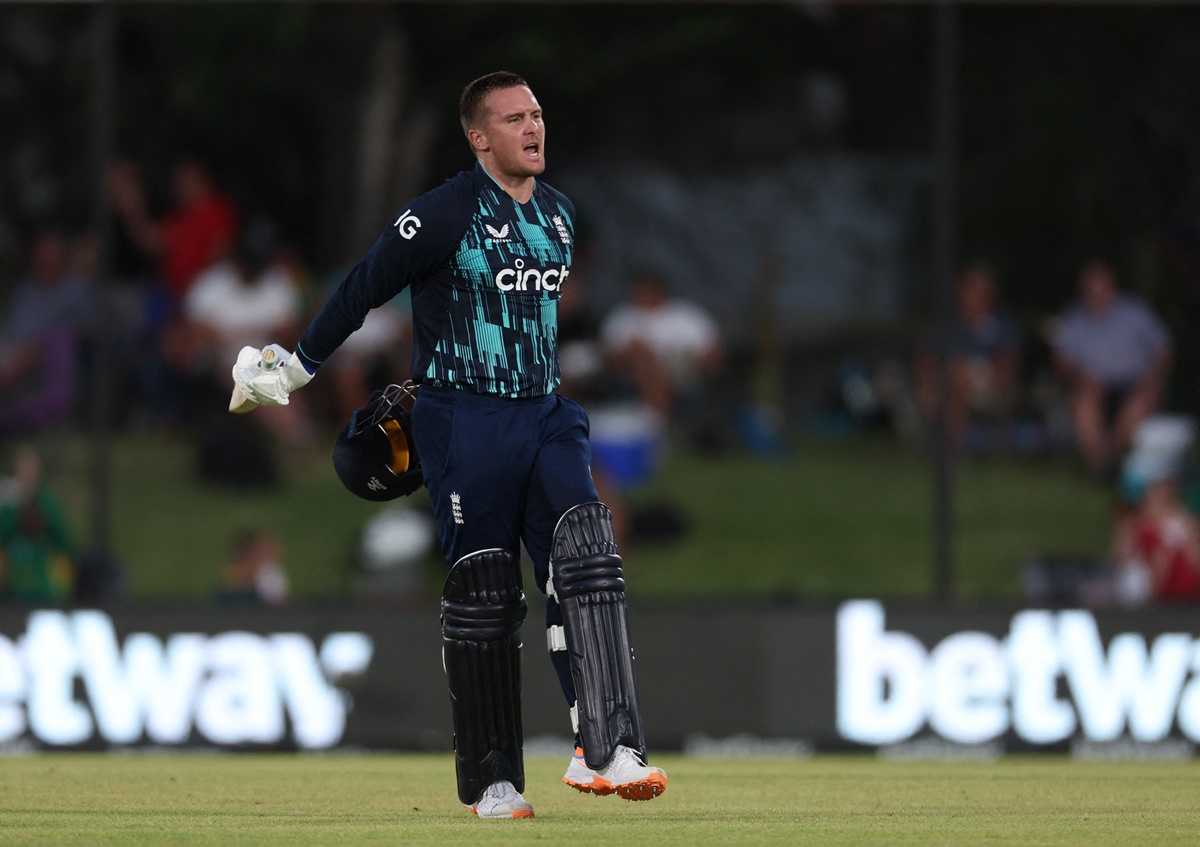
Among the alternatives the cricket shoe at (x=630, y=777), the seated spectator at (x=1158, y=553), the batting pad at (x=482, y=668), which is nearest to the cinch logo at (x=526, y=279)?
the batting pad at (x=482, y=668)

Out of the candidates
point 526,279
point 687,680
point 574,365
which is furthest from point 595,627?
point 574,365

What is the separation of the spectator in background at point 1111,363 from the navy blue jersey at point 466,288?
9.78 metres

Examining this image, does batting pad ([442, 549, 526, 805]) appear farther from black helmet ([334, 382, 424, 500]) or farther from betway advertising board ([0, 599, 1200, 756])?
betway advertising board ([0, 599, 1200, 756])

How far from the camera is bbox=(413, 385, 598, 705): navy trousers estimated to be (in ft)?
19.6

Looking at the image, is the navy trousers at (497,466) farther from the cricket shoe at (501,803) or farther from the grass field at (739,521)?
the grass field at (739,521)

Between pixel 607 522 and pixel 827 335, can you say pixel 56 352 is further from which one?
pixel 607 522

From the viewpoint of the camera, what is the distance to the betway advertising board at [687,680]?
10586mm

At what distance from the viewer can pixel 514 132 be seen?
19.6 feet

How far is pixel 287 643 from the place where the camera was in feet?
35.3

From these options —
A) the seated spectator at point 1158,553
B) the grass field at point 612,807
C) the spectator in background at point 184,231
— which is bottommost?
the grass field at point 612,807

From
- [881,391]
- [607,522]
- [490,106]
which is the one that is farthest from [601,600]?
[881,391]

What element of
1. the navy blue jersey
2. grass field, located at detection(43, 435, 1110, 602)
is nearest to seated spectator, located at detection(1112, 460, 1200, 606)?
grass field, located at detection(43, 435, 1110, 602)

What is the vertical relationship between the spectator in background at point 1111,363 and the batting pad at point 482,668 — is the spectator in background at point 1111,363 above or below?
above

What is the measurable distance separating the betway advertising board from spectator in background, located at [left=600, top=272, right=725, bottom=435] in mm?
5297
